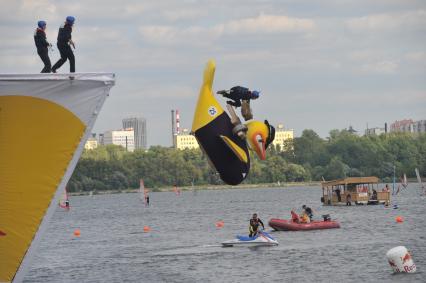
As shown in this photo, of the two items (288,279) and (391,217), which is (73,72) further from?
(391,217)

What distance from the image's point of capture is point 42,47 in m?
15.3

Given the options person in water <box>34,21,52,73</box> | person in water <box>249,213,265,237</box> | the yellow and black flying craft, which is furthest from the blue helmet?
person in water <box>249,213,265,237</box>

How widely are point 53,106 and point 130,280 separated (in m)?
33.3

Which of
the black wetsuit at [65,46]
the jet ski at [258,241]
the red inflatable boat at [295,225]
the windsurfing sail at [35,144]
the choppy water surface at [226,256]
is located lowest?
the choppy water surface at [226,256]

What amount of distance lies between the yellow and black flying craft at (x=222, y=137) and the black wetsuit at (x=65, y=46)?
2.44 meters

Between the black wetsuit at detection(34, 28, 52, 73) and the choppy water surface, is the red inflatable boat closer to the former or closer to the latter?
the choppy water surface

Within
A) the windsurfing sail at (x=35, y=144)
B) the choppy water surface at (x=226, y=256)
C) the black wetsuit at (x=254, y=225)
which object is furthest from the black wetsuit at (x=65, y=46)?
the black wetsuit at (x=254, y=225)

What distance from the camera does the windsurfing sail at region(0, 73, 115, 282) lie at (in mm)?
14445

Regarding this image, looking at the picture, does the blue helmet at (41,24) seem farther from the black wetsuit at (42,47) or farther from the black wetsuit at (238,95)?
the black wetsuit at (238,95)

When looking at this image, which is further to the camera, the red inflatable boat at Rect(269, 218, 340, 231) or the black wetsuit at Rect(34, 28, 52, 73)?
the red inflatable boat at Rect(269, 218, 340, 231)

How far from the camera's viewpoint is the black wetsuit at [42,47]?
15312 millimetres

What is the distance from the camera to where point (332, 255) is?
57062mm

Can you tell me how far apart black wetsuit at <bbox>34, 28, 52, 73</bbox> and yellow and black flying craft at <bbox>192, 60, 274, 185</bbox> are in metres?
2.78

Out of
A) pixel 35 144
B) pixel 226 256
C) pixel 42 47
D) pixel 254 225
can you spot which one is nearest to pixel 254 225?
pixel 254 225
